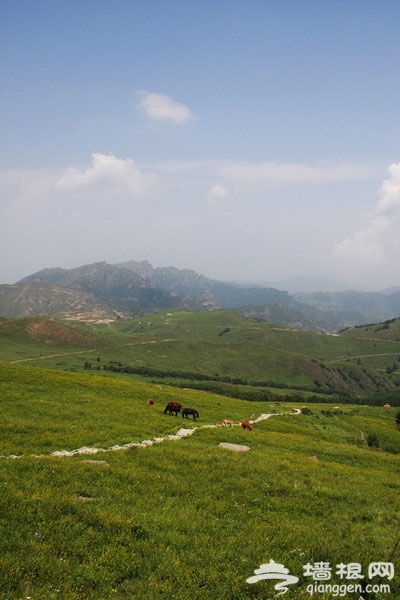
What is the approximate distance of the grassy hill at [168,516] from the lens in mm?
11383

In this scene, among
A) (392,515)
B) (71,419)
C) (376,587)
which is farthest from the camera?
(71,419)

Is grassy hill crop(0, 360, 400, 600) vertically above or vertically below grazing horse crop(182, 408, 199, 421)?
above

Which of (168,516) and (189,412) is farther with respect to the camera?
(189,412)

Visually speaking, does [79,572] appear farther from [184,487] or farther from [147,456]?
[147,456]

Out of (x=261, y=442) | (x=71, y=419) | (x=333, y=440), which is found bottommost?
(x=333, y=440)

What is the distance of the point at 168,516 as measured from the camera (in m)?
15.3

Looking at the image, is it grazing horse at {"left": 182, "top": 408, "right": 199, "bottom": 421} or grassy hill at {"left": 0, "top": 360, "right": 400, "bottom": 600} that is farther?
grazing horse at {"left": 182, "top": 408, "right": 199, "bottom": 421}

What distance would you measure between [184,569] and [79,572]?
3.52 metres

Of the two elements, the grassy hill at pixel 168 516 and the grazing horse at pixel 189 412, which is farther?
the grazing horse at pixel 189 412

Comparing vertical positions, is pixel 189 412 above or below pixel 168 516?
below

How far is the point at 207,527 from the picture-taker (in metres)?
15.0

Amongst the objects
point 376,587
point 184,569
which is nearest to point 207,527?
point 184,569

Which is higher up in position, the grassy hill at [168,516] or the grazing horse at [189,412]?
the grassy hill at [168,516]

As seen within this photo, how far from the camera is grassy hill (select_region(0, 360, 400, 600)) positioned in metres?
11.4
